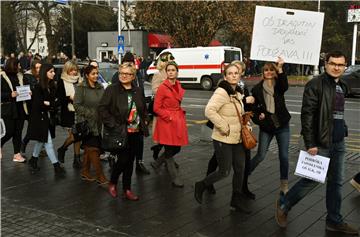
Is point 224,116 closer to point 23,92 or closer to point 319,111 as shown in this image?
point 319,111

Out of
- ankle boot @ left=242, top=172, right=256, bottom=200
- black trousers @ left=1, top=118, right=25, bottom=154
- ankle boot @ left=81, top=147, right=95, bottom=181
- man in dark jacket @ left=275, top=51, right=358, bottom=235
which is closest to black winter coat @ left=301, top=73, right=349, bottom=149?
man in dark jacket @ left=275, top=51, right=358, bottom=235

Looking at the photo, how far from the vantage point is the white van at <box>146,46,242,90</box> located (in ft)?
80.8

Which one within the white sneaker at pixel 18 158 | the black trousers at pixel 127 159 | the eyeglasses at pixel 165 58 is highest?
the eyeglasses at pixel 165 58

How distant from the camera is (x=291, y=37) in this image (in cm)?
536

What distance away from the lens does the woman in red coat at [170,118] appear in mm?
6066

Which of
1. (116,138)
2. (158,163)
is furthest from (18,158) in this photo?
(116,138)

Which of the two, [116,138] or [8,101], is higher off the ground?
[8,101]

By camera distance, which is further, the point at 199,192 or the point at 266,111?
the point at 266,111

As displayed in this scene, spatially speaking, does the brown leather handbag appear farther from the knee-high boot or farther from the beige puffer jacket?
the knee-high boot

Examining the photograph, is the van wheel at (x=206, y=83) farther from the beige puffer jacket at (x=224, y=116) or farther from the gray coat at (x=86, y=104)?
the beige puffer jacket at (x=224, y=116)

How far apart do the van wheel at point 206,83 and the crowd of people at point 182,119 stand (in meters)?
17.5

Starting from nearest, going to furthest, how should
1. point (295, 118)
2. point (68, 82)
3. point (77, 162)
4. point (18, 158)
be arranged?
1. point (68, 82)
2. point (77, 162)
3. point (18, 158)
4. point (295, 118)

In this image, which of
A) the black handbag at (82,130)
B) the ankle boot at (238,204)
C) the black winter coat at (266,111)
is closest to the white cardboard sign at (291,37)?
the black winter coat at (266,111)

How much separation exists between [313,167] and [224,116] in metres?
1.12
